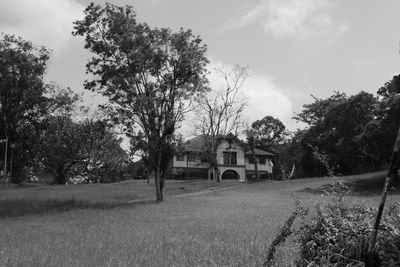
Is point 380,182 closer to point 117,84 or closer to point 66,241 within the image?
point 117,84

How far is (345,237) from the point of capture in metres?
4.41

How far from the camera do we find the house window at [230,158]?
255 feet

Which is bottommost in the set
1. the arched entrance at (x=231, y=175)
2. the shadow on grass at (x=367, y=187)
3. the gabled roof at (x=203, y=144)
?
the shadow on grass at (x=367, y=187)

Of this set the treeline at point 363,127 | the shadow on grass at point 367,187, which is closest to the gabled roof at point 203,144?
the treeline at point 363,127

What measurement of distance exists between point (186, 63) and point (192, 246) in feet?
72.1

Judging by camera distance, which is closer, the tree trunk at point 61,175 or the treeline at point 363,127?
Result: the treeline at point 363,127

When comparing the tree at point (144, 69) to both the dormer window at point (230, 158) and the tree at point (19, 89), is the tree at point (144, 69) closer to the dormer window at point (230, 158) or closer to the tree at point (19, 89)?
the tree at point (19, 89)

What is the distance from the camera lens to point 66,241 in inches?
415

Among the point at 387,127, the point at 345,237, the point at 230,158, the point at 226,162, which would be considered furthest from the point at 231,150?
the point at 345,237

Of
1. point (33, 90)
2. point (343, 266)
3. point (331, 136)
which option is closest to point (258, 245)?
point (343, 266)

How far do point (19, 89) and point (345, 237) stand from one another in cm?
5150

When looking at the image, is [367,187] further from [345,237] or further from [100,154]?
[100,154]

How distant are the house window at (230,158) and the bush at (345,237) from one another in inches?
2856

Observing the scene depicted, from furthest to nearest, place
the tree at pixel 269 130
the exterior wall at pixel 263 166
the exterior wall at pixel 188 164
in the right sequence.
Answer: the tree at pixel 269 130 → the exterior wall at pixel 263 166 → the exterior wall at pixel 188 164
